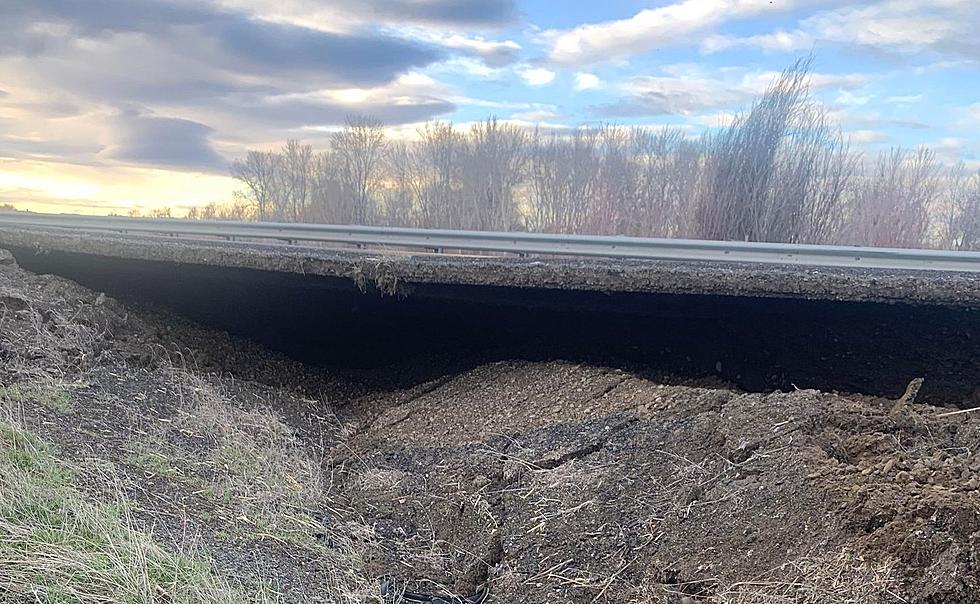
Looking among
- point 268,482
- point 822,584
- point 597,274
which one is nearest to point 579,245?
point 597,274

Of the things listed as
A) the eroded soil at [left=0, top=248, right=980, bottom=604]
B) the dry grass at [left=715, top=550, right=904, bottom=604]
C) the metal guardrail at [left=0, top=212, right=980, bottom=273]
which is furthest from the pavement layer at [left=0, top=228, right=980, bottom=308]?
the dry grass at [left=715, top=550, right=904, bottom=604]

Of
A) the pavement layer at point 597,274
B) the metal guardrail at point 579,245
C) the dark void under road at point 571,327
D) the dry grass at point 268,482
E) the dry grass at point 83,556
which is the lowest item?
the dry grass at point 268,482

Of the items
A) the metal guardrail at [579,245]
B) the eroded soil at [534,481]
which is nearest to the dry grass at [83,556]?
the eroded soil at [534,481]

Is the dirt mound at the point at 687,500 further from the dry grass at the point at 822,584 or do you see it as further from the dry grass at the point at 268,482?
the dry grass at the point at 268,482

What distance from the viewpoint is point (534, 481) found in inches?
219

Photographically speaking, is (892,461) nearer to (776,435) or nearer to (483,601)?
(776,435)

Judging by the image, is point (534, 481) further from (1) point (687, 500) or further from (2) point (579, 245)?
(2) point (579, 245)

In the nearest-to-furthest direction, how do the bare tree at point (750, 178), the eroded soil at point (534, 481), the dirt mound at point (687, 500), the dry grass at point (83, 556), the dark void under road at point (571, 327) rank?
Answer: the dry grass at point (83, 556) < the dirt mound at point (687, 500) < the eroded soil at point (534, 481) < the dark void under road at point (571, 327) < the bare tree at point (750, 178)

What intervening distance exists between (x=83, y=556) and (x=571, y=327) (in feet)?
16.6

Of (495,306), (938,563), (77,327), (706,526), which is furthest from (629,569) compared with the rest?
(77,327)

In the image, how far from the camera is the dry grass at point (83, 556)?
139 inches

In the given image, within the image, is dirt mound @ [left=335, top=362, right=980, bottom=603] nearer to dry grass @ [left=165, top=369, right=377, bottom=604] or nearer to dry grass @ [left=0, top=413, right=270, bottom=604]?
dry grass @ [left=165, top=369, right=377, bottom=604]

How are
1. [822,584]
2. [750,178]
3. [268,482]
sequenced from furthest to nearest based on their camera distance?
[750,178]
[268,482]
[822,584]

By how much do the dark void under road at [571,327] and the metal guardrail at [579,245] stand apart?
3.23ft
